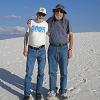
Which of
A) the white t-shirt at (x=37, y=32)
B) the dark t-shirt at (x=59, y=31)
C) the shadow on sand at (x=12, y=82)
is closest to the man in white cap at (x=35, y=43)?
the white t-shirt at (x=37, y=32)

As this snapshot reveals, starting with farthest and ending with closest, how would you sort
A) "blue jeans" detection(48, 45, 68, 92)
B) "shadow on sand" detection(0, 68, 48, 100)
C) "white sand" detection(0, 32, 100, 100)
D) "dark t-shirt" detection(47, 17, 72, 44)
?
1. "shadow on sand" detection(0, 68, 48, 100)
2. "white sand" detection(0, 32, 100, 100)
3. "blue jeans" detection(48, 45, 68, 92)
4. "dark t-shirt" detection(47, 17, 72, 44)

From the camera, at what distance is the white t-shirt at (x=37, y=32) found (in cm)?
805

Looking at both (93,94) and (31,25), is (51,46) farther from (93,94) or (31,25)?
(93,94)

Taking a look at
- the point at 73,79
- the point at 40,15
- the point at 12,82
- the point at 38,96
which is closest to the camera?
the point at 40,15

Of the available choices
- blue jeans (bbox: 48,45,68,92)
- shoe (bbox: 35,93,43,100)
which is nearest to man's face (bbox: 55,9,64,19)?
blue jeans (bbox: 48,45,68,92)

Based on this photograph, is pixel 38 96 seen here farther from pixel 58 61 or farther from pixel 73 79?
pixel 73 79

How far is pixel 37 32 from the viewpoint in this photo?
26.4 ft

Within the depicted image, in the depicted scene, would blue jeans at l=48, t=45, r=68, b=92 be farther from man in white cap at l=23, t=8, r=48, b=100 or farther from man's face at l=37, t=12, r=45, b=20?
man's face at l=37, t=12, r=45, b=20

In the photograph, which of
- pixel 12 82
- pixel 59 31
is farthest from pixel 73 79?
pixel 59 31

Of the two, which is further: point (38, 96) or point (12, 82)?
point (12, 82)

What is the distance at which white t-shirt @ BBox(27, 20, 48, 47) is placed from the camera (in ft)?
26.4

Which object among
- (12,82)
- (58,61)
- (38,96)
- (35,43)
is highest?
(35,43)

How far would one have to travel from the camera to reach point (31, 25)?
26.4ft

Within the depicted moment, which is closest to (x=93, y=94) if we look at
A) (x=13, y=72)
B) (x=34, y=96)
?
(x=34, y=96)
